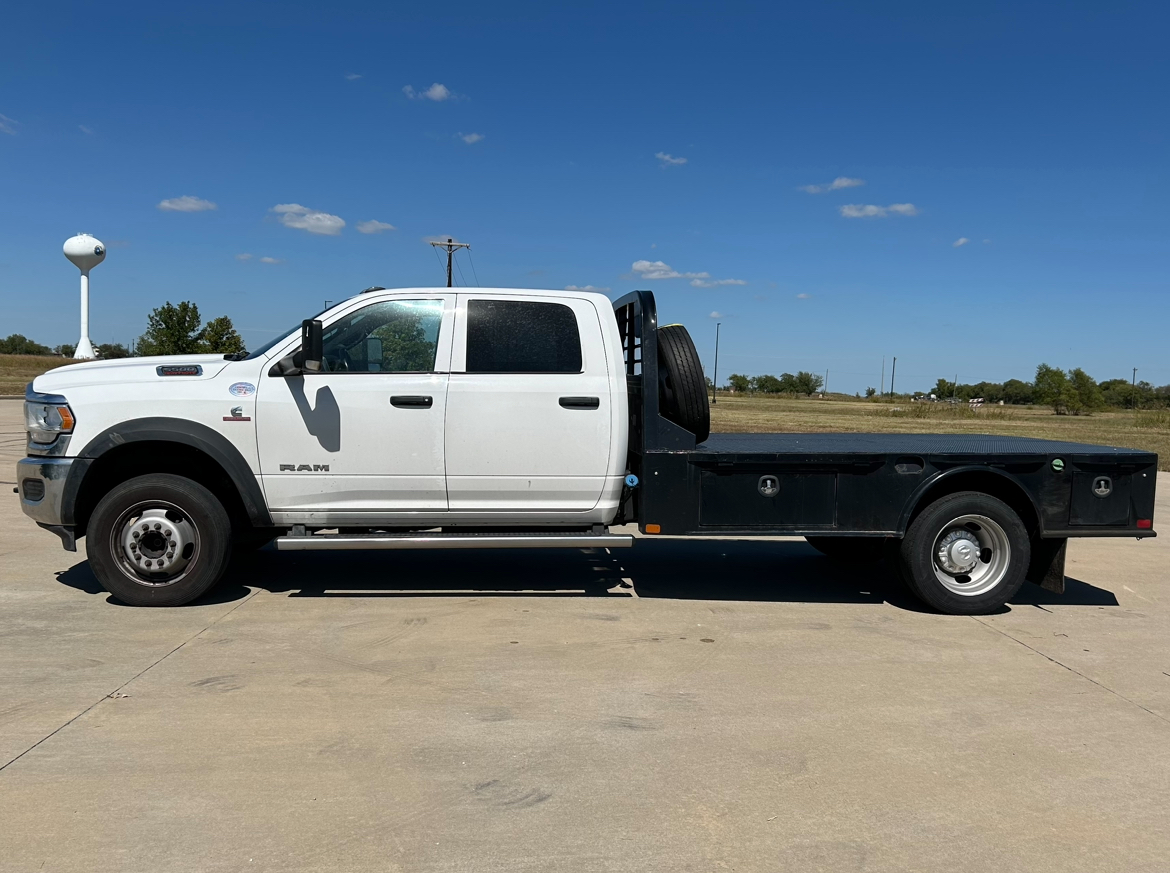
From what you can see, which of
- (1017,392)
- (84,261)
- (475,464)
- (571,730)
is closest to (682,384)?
(475,464)

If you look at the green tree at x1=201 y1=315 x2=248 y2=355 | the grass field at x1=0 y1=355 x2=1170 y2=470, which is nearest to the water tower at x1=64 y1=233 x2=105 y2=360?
the grass field at x1=0 y1=355 x2=1170 y2=470

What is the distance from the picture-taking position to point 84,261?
84.7 m

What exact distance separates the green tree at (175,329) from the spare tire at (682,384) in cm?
5818

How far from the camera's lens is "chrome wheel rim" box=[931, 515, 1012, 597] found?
247 inches

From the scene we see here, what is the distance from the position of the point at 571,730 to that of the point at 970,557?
357cm

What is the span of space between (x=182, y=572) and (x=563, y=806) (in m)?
3.67

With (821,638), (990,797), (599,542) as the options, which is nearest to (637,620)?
(599,542)

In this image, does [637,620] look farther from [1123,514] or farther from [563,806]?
[1123,514]

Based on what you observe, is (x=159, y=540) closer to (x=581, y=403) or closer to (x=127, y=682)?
(x=127, y=682)

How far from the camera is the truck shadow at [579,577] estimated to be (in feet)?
22.0

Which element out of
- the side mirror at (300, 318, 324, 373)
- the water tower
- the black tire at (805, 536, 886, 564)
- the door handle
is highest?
the water tower

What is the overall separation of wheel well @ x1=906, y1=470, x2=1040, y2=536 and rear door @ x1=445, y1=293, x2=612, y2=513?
2270 mm

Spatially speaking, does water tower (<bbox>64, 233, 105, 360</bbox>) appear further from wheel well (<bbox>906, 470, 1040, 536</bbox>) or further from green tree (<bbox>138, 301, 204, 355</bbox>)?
wheel well (<bbox>906, 470, 1040, 536</bbox>)

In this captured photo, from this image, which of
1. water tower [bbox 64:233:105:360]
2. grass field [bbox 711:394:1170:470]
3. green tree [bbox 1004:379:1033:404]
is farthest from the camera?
green tree [bbox 1004:379:1033:404]
